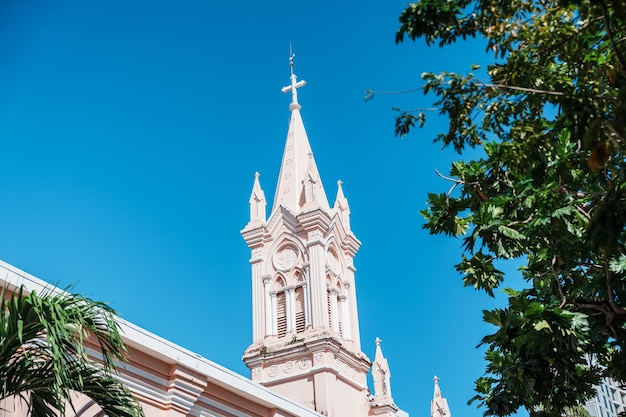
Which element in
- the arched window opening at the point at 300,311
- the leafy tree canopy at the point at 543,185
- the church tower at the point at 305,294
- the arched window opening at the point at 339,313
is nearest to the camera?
the leafy tree canopy at the point at 543,185

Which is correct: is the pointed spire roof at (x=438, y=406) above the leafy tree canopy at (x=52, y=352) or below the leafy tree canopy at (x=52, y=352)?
above

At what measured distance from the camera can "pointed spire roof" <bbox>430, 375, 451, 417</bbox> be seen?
3058 centimetres

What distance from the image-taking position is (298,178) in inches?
1189

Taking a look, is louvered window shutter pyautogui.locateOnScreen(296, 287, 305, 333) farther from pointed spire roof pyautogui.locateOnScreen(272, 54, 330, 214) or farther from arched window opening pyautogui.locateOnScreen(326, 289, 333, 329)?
pointed spire roof pyautogui.locateOnScreen(272, 54, 330, 214)

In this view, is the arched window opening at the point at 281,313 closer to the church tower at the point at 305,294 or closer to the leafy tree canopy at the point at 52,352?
the church tower at the point at 305,294

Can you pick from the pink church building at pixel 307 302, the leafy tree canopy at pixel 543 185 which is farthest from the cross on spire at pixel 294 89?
the leafy tree canopy at pixel 543 185

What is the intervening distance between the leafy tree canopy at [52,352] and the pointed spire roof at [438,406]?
2382 centimetres

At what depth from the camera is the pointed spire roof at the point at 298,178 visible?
29.2 m

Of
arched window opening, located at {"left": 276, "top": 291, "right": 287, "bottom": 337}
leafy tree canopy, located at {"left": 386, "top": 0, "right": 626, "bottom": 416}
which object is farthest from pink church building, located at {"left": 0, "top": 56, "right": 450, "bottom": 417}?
leafy tree canopy, located at {"left": 386, "top": 0, "right": 626, "bottom": 416}

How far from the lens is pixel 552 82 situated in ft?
25.4

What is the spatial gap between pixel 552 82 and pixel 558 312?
8.39 feet

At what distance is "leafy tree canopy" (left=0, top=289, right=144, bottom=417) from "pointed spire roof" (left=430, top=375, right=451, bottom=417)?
2382 cm

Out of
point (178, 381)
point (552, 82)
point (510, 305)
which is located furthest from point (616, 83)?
point (178, 381)

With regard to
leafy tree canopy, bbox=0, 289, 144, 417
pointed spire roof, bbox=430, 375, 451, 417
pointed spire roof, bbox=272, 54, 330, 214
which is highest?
pointed spire roof, bbox=272, 54, 330, 214
